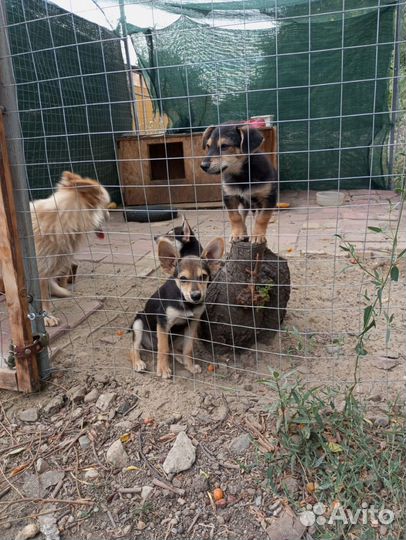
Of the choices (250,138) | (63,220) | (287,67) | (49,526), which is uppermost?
(287,67)

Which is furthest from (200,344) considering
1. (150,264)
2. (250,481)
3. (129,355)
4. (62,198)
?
(150,264)

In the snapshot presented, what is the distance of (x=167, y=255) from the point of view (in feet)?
9.12

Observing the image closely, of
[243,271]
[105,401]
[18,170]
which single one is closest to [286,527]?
[105,401]

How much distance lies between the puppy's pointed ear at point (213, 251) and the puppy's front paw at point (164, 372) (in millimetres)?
722

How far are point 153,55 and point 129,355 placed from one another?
6652 millimetres

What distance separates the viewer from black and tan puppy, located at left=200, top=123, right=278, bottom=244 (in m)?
3.18

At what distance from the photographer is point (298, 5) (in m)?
7.59

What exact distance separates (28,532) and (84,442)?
50 centimetres

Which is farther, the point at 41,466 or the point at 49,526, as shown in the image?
the point at 41,466

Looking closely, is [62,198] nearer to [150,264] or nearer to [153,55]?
[150,264]

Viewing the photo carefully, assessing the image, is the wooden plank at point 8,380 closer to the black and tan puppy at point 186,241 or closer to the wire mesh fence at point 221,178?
the wire mesh fence at point 221,178

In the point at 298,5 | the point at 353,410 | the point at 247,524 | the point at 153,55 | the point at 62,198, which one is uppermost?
the point at 298,5

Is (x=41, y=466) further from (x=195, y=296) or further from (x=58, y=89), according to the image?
(x=58, y=89)

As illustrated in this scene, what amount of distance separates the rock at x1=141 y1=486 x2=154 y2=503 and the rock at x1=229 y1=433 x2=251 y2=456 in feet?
1.33
